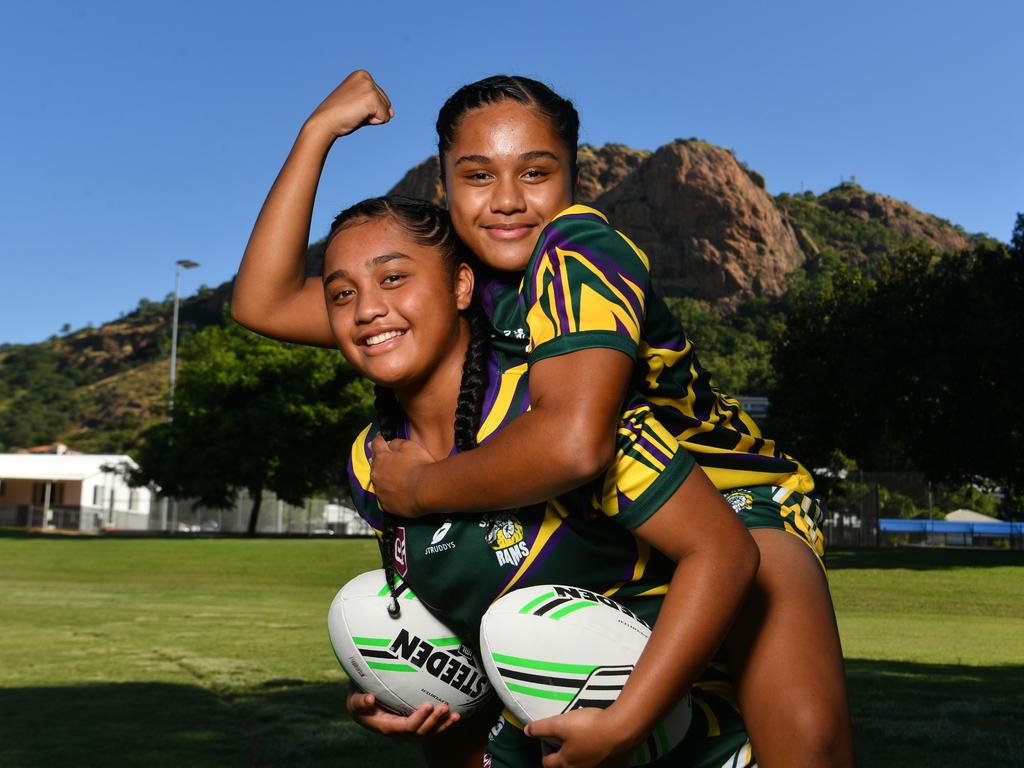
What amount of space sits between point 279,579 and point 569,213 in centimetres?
2734

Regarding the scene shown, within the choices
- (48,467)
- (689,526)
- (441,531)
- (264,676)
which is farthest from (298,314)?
(48,467)

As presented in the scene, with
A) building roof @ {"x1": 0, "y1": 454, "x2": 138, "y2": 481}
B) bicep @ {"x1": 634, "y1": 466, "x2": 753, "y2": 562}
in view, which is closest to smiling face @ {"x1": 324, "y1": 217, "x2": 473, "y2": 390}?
bicep @ {"x1": 634, "y1": 466, "x2": 753, "y2": 562}

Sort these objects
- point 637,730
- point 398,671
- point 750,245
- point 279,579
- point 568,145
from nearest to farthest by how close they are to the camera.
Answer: point 637,730, point 398,671, point 568,145, point 279,579, point 750,245

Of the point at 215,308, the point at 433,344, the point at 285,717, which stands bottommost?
the point at 285,717

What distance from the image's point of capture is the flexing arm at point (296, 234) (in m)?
3.14

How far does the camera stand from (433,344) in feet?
8.77

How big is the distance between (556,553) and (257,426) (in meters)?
49.2

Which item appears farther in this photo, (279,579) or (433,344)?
(279,579)

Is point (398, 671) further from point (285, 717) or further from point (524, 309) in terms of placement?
point (285, 717)

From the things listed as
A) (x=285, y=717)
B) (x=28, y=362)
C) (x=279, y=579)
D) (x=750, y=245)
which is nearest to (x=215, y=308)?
(x=28, y=362)

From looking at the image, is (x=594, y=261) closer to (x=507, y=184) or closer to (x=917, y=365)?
(x=507, y=184)

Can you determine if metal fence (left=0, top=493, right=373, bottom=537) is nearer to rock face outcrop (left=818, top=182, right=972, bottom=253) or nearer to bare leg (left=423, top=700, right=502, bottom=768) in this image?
bare leg (left=423, top=700, right=502, bottom=768)

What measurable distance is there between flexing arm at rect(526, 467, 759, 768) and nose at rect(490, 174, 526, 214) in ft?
3.07

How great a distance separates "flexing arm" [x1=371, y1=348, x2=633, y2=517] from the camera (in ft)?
7.14
